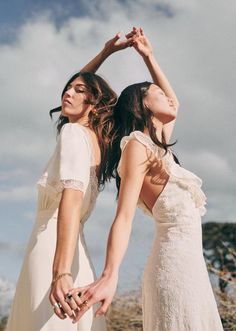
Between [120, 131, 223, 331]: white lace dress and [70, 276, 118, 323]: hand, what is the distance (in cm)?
50

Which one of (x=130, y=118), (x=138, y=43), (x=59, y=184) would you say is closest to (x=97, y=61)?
(x=138, y=43)

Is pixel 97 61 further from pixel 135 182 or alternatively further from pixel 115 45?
pixel 135 182

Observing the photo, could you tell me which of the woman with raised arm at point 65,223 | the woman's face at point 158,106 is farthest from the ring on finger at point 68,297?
the woman's face at point 158,106

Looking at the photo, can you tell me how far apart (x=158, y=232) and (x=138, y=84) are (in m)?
0.81

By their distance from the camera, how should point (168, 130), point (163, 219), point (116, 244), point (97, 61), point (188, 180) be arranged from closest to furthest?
1. point (116, 244)
2. point (163, 219)
3. point (188, 180)
4. point (168, 130)
5. point (97, 61)

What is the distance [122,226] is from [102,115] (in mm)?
796

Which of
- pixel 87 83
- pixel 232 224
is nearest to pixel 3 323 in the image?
pixel 87 83

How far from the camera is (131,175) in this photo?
2.88m

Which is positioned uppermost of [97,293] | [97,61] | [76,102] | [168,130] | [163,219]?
[97,61]

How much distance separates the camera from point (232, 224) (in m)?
24.0

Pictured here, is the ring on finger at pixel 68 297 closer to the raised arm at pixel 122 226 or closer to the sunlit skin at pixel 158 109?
the raised arm at pixel 122 226

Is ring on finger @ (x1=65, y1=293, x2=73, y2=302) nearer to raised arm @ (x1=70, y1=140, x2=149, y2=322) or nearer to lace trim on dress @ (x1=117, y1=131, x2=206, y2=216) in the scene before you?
raised arm @ (x1=70, y1=140, x2=149, y2=322)

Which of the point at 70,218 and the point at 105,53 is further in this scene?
the point at 105,53

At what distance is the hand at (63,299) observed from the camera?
2.46 meters
